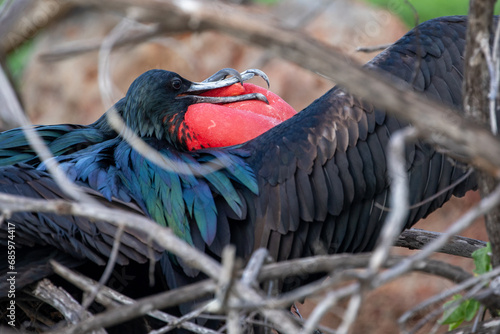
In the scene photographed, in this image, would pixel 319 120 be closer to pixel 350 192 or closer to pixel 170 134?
pixel 350 192

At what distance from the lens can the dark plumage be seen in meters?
2.35

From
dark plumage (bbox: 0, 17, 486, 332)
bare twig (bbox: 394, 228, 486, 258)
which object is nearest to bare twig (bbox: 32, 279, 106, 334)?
dark plumage (bbox: 0, 17, 486, 332)

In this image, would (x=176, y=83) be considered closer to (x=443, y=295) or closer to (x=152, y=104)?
(x=152, y=104)

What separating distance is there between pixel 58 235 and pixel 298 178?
0.82 metres

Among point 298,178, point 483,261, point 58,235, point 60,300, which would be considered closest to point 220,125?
point 298,178

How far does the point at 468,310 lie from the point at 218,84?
1451 millimetres

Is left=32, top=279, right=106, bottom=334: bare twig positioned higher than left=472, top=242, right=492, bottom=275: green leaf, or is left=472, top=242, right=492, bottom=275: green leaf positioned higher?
left=472, top=242, right=492, bottom=275: green leaf

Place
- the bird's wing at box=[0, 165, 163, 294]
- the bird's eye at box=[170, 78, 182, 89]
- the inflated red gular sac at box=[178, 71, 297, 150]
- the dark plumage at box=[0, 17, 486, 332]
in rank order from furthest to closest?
the bird's eye at box=[170, 78, 182, 89] → the inflated red gular sac at box=[178, 71, 297, 150] → the dark plumage at box=[0, 17, 486, 332] → the bird's wing at box=[0, 165, 163, 294]

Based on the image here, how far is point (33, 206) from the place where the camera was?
1.42 metres

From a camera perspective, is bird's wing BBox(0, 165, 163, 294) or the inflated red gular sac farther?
the inflated red gular sac

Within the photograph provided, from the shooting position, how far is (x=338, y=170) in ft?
7.86

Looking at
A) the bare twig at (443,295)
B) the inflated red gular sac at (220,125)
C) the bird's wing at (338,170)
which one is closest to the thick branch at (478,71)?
the bare twig at (443,295)

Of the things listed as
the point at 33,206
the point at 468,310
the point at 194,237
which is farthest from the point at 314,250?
the point at 33,206

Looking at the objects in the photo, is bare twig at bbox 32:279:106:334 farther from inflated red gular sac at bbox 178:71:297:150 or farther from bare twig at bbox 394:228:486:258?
bare twig at bbox 394:228:486:258
